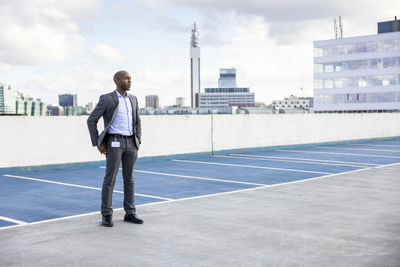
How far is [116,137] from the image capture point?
22.6ft

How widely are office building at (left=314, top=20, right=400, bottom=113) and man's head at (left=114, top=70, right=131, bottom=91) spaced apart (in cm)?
10171

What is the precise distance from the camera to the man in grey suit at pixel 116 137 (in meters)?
6.85

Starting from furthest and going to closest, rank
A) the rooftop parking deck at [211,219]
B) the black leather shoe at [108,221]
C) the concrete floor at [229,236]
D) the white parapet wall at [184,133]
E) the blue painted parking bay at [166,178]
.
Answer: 1. the white parapet wall at [184,133]
2. the blue painted parking bay at [166,178]
3. the black leather shoe at [108,221]
4. the rooftop parking deck at [211,219]
5. the concrete floor at [229,236]

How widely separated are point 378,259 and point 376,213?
2496 millimetres

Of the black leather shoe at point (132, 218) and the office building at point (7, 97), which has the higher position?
the office building at point (7, 97)

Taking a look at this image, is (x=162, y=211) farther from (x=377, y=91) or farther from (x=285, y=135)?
(x=377, y=91)

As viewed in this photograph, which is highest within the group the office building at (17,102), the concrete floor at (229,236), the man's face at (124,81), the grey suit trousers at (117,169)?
the office building at (17,102)

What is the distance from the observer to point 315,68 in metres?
112

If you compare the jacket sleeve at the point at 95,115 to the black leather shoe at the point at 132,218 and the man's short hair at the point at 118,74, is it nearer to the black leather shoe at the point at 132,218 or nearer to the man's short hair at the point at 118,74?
the man's short hair at the point at 118,74

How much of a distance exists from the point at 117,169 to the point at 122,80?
3.98ft

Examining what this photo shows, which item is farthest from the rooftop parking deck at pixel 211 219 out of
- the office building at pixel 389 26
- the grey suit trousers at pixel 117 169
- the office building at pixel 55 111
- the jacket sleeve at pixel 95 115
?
the office building at pixel 389 26

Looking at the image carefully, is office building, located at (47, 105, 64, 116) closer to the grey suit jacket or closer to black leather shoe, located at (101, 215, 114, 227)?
the grey suit jacket

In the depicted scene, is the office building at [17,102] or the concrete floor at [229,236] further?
the office building at [17,102]

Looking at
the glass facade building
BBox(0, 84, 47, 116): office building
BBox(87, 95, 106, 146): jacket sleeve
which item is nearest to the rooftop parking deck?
BBox(87, 95, 106, 146): jacket sleeve
